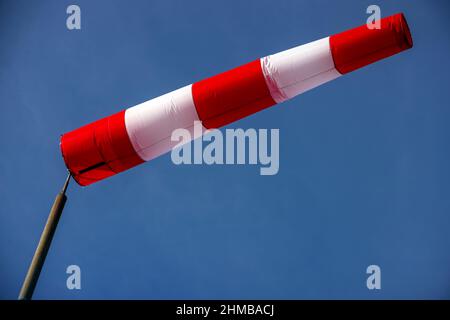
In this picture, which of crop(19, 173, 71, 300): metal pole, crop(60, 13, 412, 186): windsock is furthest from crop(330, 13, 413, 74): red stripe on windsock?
crop(19, 173, 71, 300): metal pole

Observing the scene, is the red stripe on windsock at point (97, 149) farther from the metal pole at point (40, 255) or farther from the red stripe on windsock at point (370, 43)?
the red stripe on windsock at point (370, 43)

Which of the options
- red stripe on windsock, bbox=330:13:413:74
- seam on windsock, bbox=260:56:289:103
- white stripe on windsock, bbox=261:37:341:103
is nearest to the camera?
red stripe on windsock, bbox=330:13:413:74

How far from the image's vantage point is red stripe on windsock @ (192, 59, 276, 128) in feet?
22.2

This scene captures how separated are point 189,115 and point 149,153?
2.74 feet

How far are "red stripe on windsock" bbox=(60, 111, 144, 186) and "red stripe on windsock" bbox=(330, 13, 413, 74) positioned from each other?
10.7 ft

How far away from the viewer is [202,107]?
686 cm

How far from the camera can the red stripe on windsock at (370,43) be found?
6.25 m

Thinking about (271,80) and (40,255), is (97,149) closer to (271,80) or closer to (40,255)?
(40,255)

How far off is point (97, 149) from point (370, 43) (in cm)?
407

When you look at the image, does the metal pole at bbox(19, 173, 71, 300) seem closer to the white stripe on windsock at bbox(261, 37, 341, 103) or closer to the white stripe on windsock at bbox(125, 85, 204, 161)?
the white stripe on windsock at bbox(125, 85, 204, 161)

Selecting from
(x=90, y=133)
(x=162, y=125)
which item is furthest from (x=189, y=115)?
(x=90, y=133)

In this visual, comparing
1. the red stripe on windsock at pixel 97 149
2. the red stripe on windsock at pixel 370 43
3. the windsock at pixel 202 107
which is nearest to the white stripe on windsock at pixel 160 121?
the windsock at pixel 202 107
